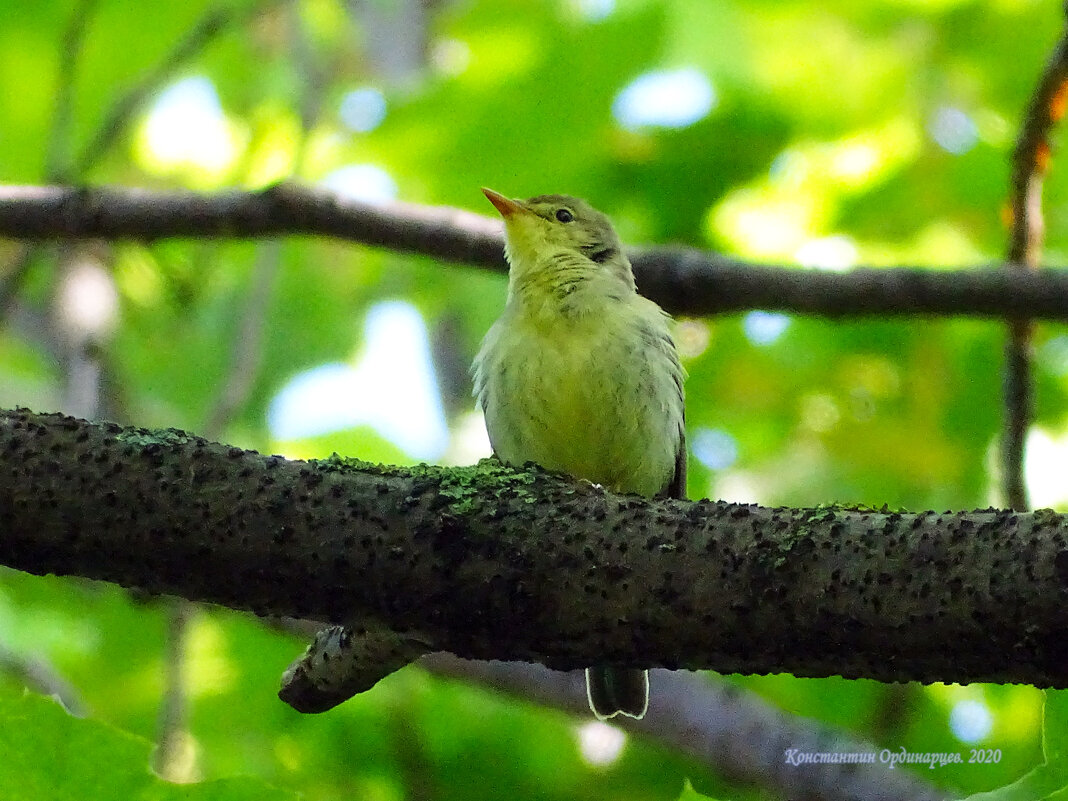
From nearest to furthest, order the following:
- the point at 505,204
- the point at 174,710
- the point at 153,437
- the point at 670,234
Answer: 1. the point at 153,437
2. the point at 174,710
3. the point at 505,204
4. the point at 670,234

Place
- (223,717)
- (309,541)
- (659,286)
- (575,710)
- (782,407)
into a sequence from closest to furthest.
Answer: (309,541) < (659,286) < (575,710) < (223,717) < (782,407)

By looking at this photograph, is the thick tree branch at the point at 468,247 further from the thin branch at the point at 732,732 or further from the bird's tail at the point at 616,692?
the thin branch at the point at 732,732

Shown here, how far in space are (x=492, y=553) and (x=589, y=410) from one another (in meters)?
2.34

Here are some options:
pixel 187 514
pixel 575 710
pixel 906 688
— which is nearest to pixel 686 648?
pixel 187 514

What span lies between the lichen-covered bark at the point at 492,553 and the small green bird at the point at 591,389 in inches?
84.6

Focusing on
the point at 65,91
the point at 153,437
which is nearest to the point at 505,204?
the point at 65,91

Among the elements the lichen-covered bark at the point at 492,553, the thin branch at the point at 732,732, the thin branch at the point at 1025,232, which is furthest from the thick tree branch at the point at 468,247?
the lichen-covered bark at the point at 492,553

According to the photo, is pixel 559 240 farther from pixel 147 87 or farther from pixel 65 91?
pixel 65 91

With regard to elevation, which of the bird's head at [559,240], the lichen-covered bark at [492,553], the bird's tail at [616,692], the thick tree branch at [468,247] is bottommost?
the lichen-covered bark at [492,553]

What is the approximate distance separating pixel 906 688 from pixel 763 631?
3.74 metres

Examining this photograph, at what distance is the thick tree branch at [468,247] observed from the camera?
14.1 feet

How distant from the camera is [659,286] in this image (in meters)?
4.59

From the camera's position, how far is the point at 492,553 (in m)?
2.49

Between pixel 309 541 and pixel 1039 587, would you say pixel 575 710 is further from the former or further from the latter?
pixel 1039 587
